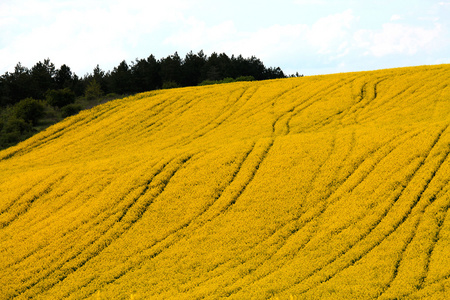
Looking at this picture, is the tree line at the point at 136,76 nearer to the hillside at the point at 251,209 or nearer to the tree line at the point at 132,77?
the tree line at the point at 132,77

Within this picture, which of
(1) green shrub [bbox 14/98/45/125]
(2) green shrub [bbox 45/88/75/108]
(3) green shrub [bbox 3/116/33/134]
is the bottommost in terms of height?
(3) green shrub [bbox 3/116/33/134]

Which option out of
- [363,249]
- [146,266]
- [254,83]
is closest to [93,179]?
[146,266]

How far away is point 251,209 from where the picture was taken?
24.2m

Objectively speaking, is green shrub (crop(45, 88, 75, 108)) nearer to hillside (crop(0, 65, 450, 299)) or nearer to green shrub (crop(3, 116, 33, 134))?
green shrub (crop(3, 116, 33, 134))

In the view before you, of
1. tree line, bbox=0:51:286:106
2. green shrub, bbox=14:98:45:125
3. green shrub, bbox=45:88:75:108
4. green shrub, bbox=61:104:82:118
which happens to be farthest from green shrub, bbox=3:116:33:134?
tree line, bbox=0:51:286:106

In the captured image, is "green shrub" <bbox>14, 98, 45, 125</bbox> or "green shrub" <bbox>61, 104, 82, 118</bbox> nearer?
"green shrub" <bbox>61, 104, 82, 118</bbox>

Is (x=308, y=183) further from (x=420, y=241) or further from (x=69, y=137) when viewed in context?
(x=69, y=137)

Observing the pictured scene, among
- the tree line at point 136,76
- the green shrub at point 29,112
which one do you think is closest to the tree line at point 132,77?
the tree line at point 136,76

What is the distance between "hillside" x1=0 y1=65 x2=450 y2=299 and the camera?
1861 centimetres

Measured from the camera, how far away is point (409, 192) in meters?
22.4

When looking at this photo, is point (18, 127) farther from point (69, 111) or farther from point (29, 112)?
point (69, 111)

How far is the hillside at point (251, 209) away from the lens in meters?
18.6

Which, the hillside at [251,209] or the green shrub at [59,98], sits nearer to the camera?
the hillside at [251,209]

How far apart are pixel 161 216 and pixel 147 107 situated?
2463 centimetres
